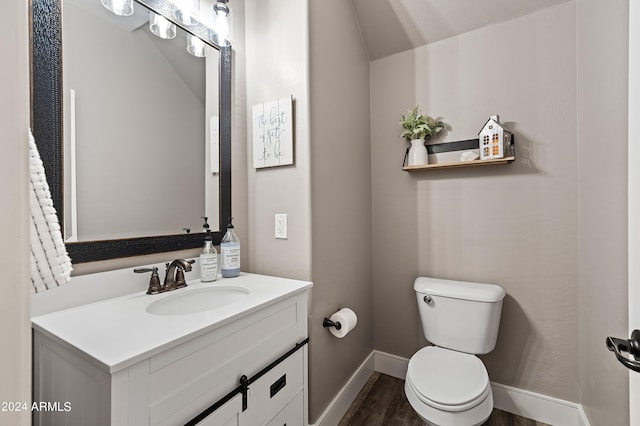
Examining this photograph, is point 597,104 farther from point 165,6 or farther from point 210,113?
point 165,6

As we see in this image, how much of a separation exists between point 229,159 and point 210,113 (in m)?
0.24

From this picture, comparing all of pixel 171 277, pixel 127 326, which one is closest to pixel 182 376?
pixel 127 326

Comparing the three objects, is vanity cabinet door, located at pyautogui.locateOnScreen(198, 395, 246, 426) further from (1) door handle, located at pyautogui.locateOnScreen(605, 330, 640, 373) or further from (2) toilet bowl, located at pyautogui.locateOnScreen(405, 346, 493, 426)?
(1) door handle, located at pyautogui.locateOnScreen(605, 330, 640, 373)

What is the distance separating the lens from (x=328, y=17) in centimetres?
157

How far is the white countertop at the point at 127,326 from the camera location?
0.66m

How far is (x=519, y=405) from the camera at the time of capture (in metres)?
1.65

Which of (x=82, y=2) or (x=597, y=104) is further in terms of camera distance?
(x=597, y=104)

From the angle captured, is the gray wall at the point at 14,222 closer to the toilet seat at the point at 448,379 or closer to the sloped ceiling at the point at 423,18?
the toilet seat at the point at 448,379

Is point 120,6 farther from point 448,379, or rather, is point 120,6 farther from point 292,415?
point 448,379

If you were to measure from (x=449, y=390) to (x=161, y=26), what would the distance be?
1960 mm

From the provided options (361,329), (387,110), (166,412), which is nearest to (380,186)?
(387,110)

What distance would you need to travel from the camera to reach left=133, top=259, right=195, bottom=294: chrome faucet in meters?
Answer: 1.12

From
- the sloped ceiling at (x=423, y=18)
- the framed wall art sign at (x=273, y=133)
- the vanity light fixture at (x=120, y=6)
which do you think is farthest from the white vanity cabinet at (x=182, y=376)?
the sloped ceiling at (x=423, y=18)

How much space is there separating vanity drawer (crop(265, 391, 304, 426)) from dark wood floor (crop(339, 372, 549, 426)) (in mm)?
561
